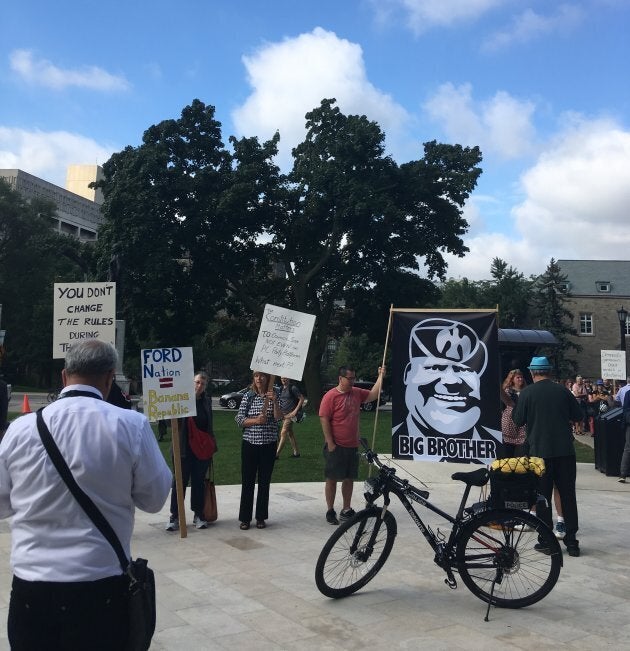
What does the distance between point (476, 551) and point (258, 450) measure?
319cm

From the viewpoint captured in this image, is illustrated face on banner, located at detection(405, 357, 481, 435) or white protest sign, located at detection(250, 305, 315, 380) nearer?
illustrated face on banner, located at detection(405, 357, 481, 435)

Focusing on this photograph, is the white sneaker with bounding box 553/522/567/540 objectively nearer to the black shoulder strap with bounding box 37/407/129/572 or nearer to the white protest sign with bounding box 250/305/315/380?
the white protest sign with bounding box 250/305/315/380

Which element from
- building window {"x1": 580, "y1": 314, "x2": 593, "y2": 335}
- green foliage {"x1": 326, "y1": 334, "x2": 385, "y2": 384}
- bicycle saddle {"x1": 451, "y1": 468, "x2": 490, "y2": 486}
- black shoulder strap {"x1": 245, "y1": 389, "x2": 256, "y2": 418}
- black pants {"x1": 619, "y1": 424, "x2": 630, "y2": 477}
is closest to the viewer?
bicycle saddle {"x1": 451, "y1": 468, "x2": 490, "y2": 486}

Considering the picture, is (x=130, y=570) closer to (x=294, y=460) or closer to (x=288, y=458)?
(x=294, y=460)

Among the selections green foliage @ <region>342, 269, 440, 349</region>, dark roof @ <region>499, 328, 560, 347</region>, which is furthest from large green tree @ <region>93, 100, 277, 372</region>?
dark roof @ <region>499, 328, 560, 347</region>

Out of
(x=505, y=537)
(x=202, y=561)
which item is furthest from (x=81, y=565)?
(x=202, y=561)

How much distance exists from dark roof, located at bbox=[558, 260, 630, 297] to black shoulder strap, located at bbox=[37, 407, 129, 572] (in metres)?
73.6

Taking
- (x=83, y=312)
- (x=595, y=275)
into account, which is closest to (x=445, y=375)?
(x=83, y=312)

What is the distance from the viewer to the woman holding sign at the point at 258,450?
24.9 feet

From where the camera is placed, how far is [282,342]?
791 centimetres

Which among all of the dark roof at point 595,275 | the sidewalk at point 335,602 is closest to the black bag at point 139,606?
the sidewalk at point 335,602

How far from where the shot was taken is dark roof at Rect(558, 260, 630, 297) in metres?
72.2

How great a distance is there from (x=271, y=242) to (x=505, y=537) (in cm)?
2817

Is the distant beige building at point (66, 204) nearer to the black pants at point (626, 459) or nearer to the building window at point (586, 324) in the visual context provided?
the building window at point (586, 324)
